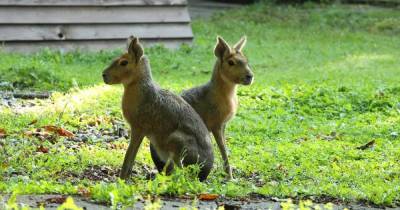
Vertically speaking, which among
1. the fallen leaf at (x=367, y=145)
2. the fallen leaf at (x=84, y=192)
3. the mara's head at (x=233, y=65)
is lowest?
the fallen leaf at (x=367, y=145)

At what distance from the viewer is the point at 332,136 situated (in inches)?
404

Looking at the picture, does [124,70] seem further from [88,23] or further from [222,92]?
[88,23]

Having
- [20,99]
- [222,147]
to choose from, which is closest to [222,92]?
[222,147]

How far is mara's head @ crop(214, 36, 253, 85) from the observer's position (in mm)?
8227

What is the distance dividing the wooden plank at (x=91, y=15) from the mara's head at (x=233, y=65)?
708cm

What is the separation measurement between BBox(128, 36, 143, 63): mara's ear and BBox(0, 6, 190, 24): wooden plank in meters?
7.73

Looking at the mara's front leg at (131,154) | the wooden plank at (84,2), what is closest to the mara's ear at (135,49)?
the mara's front leg at (131,154)

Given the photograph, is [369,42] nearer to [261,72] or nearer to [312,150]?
[261,72]

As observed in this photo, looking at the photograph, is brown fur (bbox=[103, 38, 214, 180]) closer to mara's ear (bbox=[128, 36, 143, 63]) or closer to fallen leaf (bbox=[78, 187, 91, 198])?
mara's ear (bbox=[128, 36, 143, 63])

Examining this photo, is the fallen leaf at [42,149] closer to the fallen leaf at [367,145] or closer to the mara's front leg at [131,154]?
the mara's front leg at [131,154]

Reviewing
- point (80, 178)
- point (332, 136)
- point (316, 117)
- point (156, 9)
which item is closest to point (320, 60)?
point (156, 9)

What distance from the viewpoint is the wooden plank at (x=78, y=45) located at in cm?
1470

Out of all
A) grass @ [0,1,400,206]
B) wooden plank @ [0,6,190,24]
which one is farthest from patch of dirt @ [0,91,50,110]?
wooden plank @ [0,6,190,24]

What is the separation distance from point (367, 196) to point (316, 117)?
14.3 feet
